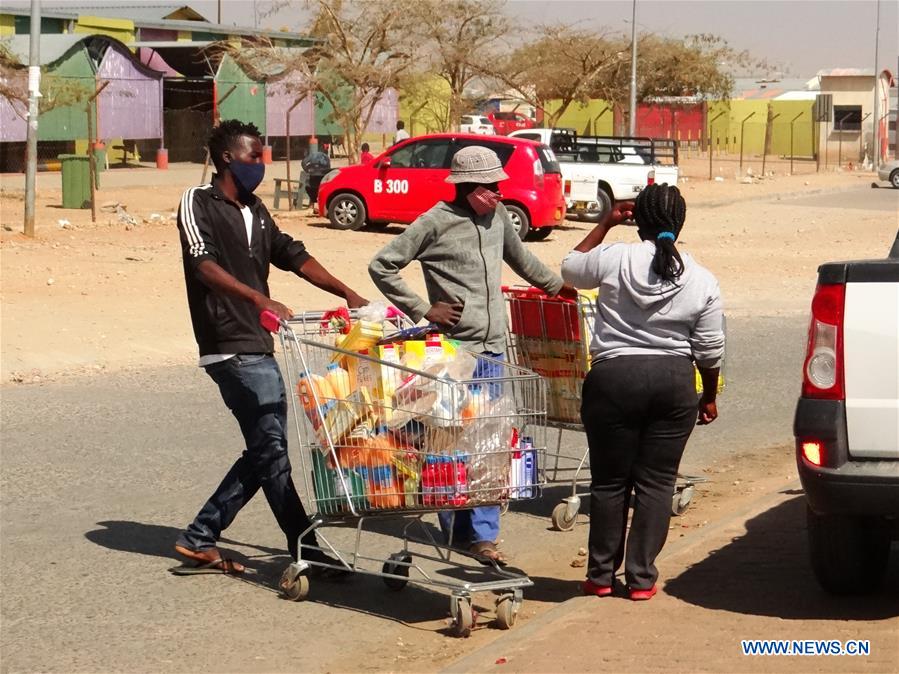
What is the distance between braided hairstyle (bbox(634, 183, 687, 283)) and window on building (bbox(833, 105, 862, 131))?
7354 cm

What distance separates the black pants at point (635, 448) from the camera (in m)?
5.86

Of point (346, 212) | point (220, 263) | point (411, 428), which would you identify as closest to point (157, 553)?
point (220, 263)

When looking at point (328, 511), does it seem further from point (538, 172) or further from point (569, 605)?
point (538, 172)

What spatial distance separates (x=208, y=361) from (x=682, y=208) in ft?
7.23

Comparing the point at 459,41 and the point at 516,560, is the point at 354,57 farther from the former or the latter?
the point at 516,560

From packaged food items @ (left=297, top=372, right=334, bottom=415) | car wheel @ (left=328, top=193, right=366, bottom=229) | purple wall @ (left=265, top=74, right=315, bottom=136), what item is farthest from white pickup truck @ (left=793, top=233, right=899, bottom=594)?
purple wall @ (left=265, top=74, right=315, bottom=136)

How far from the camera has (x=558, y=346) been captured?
7.72 m

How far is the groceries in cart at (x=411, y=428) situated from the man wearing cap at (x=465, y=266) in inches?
26.0

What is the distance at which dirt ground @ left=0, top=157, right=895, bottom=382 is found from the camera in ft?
46.9

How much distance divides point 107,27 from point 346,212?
30609 millimetres

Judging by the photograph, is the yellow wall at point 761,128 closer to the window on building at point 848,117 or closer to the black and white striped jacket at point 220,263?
the window on building at point 848,117

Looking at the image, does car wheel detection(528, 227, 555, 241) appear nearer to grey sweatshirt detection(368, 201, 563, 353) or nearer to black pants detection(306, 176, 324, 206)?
black pants detection(306, 176, 324, 206)

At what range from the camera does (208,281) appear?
247 inches

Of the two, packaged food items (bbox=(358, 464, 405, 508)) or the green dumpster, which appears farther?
the green dumpster
